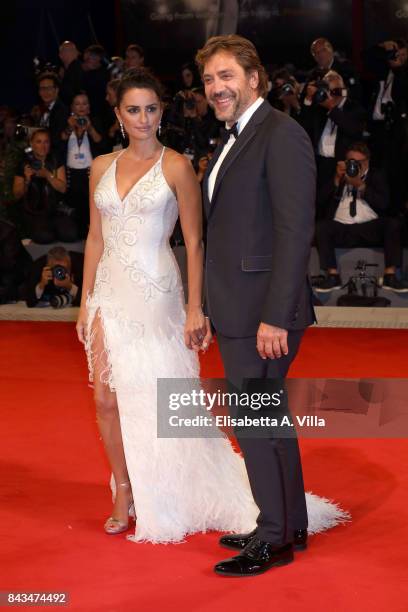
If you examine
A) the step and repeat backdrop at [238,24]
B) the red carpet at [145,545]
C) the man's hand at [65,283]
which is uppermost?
the step and repeat backdrop at [238,24]

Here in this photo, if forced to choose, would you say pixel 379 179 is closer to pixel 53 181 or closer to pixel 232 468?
pixel 53 181

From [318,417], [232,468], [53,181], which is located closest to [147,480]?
[232,468]

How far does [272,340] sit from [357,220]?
575cm

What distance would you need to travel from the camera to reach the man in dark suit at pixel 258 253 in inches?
125

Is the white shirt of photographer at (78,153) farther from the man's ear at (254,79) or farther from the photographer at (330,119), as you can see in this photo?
the man's ear at (254,79)

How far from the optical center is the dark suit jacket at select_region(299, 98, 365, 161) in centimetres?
900

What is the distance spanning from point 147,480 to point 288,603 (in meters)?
0.83

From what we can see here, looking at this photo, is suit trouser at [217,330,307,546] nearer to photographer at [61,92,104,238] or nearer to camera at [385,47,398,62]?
camera at [385,47,398,62]

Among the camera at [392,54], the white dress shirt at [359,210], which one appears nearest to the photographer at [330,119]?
the white dress shirt at [359,210]

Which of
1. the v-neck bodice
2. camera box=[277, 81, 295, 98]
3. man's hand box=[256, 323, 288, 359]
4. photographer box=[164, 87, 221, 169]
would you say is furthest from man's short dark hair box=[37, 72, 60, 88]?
man's hand box=[256, 323, 288, 359]

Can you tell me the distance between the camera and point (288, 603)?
3.18 metres

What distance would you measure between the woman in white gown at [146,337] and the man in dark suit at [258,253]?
1.22 feet

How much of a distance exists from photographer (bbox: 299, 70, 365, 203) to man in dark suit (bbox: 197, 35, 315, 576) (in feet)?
18.8

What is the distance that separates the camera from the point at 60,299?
8.68 meters
